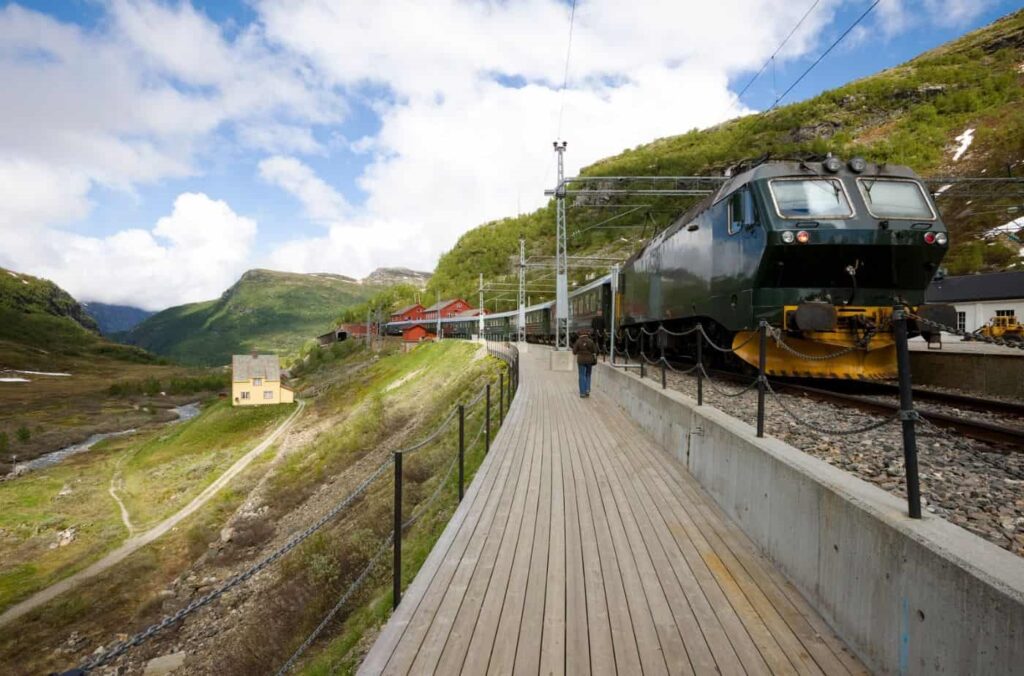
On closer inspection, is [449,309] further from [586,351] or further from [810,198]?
[810,198]

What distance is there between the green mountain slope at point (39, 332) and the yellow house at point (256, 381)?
74.6 m

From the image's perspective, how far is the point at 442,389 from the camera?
27.9m

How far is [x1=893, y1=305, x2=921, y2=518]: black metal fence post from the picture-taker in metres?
2.69

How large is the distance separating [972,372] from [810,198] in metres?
3.96

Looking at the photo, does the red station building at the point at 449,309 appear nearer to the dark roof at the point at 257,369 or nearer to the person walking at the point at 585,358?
the dark roof at the point at 257,369

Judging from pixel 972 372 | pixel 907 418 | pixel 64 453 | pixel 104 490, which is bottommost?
pixel 64 453

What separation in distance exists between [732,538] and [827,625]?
53.4 inches

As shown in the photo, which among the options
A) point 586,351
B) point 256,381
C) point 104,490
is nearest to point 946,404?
point 586,351

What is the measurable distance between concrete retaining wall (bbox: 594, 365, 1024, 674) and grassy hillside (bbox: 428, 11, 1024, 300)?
47.2 m

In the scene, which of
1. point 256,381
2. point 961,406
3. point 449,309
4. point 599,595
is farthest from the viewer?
point 449,309

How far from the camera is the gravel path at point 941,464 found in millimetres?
3174

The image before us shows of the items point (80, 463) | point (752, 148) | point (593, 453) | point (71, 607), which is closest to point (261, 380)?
point (80, 463)

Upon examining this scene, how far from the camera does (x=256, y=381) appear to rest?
167ft

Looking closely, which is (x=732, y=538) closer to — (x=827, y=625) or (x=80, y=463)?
(x=827, y=625)
